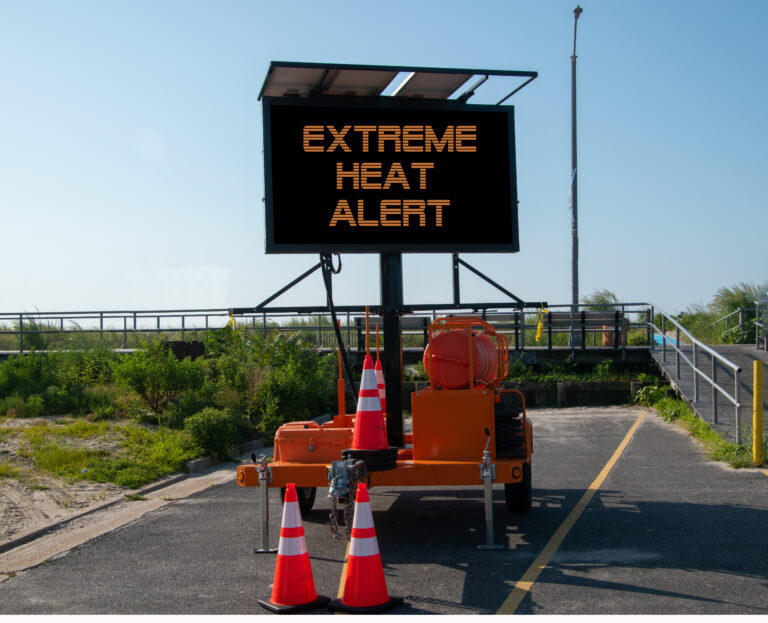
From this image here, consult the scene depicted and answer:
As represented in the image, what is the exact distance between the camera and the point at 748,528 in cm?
763

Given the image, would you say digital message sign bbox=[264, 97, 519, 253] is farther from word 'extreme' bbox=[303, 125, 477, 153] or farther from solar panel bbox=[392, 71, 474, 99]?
solar panel bbox=[392, 71, 474, 99]

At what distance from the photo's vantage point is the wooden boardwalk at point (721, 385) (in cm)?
1354

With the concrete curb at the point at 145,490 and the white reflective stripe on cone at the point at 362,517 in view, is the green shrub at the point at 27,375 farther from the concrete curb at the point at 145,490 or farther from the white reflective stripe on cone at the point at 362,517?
the white reflective stripe on cone at the point at 362,517

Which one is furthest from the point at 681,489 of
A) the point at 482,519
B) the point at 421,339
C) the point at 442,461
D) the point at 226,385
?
the point at 421,339

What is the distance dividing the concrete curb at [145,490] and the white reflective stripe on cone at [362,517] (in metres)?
3.81

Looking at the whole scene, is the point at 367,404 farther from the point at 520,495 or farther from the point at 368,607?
the point at 368,607

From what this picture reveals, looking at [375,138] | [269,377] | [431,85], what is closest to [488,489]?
[375,138]

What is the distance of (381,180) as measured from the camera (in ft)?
27.1

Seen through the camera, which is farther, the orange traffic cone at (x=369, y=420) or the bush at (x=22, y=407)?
the bush at (x=22, y=407)

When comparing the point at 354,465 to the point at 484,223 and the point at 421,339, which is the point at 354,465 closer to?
the point at 484,223

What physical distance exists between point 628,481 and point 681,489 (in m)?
0.79

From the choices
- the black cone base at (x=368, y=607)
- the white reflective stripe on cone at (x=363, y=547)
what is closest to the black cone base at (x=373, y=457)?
the white reflective stripe on cone at (x=363, y=547)

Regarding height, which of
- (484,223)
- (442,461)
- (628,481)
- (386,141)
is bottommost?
(628,481)

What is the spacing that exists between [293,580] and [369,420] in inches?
84.5
